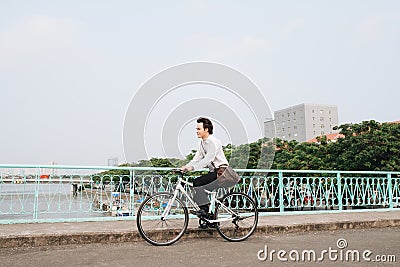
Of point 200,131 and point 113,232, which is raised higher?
point 200,131

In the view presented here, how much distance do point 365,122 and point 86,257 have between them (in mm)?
21112

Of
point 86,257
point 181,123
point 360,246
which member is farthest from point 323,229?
point 86,257

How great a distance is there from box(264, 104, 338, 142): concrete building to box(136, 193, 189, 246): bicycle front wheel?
7896 cm

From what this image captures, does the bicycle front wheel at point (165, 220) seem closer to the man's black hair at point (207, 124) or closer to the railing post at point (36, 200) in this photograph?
the man's black hair at point (207, 124)

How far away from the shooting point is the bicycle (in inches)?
185

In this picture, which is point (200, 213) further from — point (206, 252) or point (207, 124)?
point (207, 124)

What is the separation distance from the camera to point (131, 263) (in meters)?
3.70

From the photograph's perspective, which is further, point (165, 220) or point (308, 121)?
point (308, 121)

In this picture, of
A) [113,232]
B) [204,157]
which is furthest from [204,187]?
[113,232]

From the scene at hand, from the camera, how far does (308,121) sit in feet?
272

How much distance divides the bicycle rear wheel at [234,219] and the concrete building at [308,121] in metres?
78.4

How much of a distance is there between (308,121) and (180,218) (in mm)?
81485

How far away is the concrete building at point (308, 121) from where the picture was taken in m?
83.3

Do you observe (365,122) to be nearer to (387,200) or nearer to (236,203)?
(387,200)
